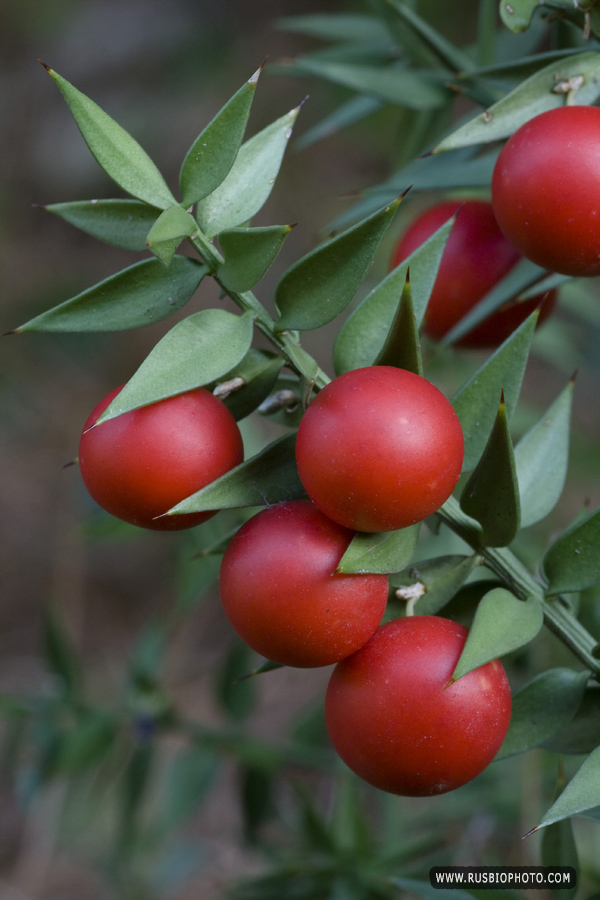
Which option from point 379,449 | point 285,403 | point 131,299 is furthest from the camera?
point 285,403

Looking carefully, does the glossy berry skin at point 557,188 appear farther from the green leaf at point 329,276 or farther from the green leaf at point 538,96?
the green leaf at point 329,276

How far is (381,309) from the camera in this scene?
80 centimetres

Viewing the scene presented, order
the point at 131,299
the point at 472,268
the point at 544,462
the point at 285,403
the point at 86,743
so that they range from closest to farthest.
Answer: the point at 131,299
the point at 285,403
the point at 544,462
the point at 472,268
the point at 86,743

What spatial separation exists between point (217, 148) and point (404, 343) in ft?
0.83

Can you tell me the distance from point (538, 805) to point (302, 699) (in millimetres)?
1445

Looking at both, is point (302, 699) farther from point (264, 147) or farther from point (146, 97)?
point (146, 97)

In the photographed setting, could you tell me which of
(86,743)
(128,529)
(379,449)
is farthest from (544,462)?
(86,743)

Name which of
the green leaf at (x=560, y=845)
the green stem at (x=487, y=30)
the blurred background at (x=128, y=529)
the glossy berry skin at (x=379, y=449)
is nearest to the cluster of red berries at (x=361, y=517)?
the glossy berry skin at (x=379, y=449)

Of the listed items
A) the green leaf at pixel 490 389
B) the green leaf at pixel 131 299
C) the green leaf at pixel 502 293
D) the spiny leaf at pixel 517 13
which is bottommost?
the green leaf at pixel 502 293

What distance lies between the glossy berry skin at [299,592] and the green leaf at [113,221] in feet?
1.01

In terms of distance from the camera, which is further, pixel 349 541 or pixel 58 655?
pixel 58 655

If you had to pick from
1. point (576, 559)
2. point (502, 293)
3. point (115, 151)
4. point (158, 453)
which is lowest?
point (576, 559)

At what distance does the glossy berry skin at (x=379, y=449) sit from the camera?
64 centimetres

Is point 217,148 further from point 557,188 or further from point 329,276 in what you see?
point 557,188
